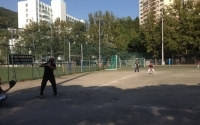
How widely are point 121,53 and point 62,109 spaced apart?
4063 cm

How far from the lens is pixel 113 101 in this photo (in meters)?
9.43

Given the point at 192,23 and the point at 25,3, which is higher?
the point at 25,3

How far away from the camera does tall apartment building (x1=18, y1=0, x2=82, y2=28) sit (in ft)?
412

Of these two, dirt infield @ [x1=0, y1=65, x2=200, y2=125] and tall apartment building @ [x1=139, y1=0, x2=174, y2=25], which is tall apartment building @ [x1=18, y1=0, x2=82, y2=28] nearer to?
tall apartment building @ [x1=139, y1=0, x2=174, y2=25]

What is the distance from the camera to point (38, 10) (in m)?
128

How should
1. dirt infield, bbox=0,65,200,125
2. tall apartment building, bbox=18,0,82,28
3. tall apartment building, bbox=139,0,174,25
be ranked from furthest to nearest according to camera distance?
1. tall apartment building, bbox=18,0,82,28
2. tall apartment building, bbox=139,0,174,25
3. dirt infield, bbox=0,65,200,125

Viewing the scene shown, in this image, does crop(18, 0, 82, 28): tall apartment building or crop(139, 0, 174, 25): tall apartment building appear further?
crop(18, 0, 82, 28): tall apartment building

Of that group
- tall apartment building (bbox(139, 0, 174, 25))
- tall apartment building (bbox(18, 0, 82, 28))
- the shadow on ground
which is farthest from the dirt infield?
tall apartment building (bbox(18, 0, 82, 28))

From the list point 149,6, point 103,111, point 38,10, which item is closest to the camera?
point 103,111

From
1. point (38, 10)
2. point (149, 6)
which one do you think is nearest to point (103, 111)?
point (38, 10)

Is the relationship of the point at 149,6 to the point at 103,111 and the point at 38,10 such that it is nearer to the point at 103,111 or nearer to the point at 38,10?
the point at 38,10

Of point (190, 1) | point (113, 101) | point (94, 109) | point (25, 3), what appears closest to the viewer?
point (94, 109)

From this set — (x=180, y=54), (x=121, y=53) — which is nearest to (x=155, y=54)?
(x=180, y=54)

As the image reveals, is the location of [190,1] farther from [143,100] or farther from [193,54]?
[143,100]
